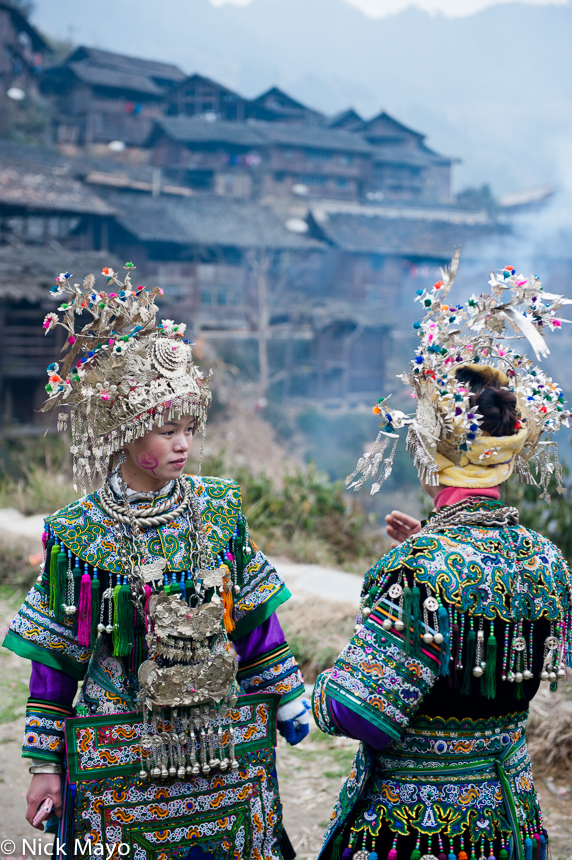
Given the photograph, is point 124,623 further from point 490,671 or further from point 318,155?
point 318,155

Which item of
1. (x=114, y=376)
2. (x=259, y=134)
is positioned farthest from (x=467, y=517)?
(x=259, y=134)

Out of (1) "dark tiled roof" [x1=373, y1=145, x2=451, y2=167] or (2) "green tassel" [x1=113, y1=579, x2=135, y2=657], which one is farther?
(1) "dark tiled roof" [x1=373, y1=145, x2=451, y2=167]

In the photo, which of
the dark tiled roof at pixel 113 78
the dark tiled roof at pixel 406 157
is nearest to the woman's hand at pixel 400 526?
the dark tiled roof at pixel 113 78

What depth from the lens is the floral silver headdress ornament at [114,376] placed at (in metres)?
2.39

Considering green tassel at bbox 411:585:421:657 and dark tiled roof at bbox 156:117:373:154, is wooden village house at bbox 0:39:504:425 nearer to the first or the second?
dark tiled roof at bbox 156:117:373:154

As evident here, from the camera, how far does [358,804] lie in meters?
2.05

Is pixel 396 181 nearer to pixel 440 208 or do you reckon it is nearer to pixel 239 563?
pixel 440 208

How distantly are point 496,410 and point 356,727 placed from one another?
0.89 m

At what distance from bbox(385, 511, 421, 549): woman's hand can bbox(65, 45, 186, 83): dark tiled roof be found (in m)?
39.2

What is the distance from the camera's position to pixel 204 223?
30.6 m

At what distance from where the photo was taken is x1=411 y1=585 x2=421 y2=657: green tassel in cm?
184

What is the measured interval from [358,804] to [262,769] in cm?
43

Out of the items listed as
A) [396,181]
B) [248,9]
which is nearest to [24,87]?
[396,181]

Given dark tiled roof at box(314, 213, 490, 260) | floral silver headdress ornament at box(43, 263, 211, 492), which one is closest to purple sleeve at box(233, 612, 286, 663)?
floral silver headdress ornament at box(43, 263, 211, 492)
